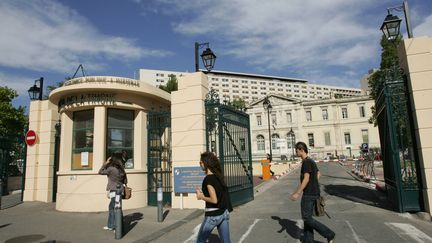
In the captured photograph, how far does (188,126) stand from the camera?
978 cm

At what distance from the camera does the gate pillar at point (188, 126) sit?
376 inches

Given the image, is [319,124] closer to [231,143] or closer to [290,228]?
[231,143]

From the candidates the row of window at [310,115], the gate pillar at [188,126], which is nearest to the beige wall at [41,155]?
the gate pillar at [188,126]

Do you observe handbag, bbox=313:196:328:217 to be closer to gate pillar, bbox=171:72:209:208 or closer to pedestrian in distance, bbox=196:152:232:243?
pedestrian in distance, bbox=196:152:232:243

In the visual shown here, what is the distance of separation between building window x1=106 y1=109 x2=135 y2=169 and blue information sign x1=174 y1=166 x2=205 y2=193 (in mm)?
2030

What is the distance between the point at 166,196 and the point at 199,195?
21.0 feet

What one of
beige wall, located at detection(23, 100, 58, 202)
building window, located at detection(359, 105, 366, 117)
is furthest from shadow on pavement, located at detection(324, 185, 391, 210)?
building window, located at detection(359, 105, 366, 117)

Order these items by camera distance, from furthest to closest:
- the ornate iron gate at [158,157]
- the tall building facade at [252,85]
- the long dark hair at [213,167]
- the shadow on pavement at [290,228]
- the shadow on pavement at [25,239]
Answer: the tall building facade at [252,85]
the ornate iron gate at [158,157]
the shadow on pavement at [25,239]
the shadow on pavement at [290,228]
the long dark hair at [213,167]

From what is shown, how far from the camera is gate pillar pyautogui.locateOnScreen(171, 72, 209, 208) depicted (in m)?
9.55

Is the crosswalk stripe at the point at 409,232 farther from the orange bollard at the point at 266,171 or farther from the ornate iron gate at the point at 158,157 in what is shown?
the orange bollard at the point at 266,171

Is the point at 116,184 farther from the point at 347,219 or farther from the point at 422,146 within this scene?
the point at 422,146

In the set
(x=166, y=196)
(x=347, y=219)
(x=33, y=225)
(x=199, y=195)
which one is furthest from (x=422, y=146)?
(x=33, y=225)

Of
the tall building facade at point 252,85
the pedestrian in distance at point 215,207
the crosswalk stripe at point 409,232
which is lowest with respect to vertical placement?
the crosswalk stripe at point 409,232

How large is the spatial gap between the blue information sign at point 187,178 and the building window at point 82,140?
3.18 meters
